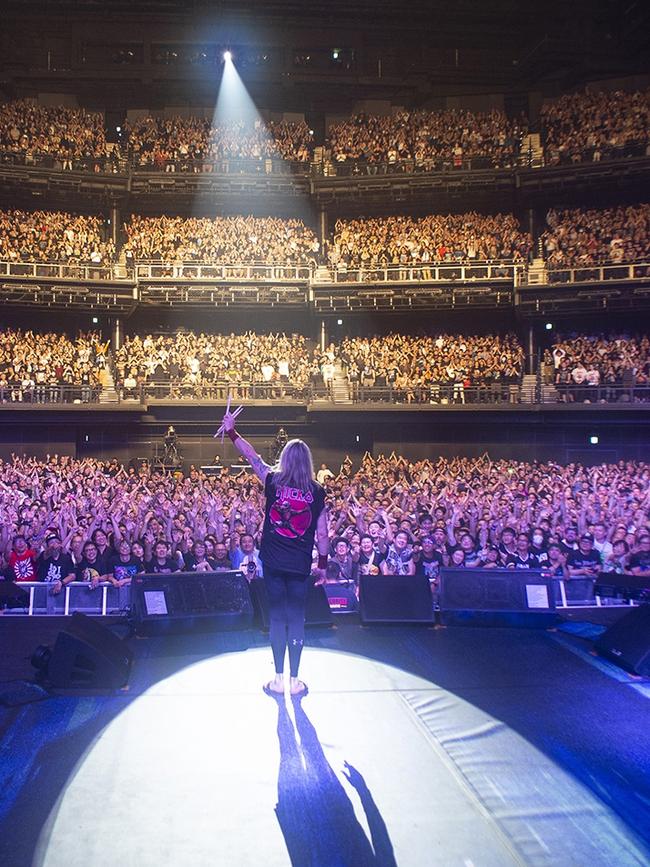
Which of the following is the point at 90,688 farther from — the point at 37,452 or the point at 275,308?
the point at 275,308

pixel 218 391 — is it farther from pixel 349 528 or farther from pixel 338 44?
pixel 349 528

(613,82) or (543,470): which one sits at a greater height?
(613,82)

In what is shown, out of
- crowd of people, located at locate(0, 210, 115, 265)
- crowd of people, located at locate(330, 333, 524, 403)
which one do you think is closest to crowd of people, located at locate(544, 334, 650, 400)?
crowd of people, located at locate(330, 333, 524, 403)

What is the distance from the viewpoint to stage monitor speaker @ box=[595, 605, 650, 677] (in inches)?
226

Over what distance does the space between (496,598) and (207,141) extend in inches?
931

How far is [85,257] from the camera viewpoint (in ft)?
81.3

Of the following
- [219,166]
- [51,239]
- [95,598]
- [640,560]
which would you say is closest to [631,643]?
[640,560]

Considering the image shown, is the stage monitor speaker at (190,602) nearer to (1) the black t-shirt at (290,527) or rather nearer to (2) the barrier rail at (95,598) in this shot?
(2) the barrier rail at (95,598)

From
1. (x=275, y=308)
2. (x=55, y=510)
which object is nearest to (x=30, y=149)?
(x=275, y=308)

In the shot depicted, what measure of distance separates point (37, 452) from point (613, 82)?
23.9m

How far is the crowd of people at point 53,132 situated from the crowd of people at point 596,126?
50.2 ft

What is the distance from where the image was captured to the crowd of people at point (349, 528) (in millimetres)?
8805

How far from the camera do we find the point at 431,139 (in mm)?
26500

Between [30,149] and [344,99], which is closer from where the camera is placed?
[30,149]
